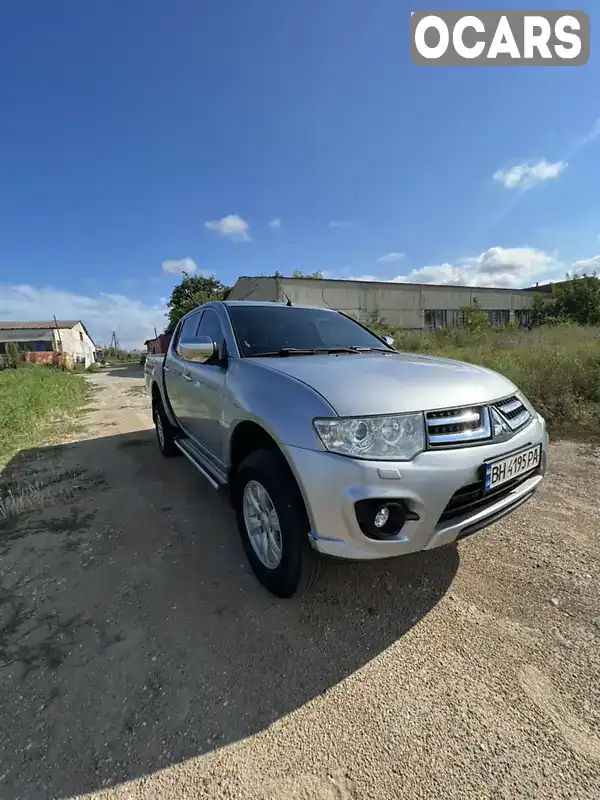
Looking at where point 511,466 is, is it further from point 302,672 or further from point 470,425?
point 302,672

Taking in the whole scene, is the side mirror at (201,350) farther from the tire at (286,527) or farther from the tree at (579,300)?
the tree at (579,300)

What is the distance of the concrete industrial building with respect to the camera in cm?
1836

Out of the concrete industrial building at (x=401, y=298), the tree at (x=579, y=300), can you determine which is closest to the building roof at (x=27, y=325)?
the concrete industrial building at (x=401, y=298)

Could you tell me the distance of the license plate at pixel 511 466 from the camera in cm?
171

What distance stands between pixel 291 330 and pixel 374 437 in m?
1.54

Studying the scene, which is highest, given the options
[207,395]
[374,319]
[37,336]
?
[37,336]

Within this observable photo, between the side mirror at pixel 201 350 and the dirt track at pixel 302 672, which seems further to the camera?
the side mirror at pixel 201 350

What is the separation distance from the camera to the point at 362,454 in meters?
1.58

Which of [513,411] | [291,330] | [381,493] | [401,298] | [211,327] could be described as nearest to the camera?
[381,493]

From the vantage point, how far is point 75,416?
834cm

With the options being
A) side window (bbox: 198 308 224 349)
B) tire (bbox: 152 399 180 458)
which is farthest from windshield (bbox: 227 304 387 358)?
tire (bbox: 152 399 180 458)

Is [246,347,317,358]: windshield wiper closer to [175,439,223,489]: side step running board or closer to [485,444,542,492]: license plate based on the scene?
[175,439,223,489]: side step running board

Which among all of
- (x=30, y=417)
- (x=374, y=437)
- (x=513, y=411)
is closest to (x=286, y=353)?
(x=374, y=437)

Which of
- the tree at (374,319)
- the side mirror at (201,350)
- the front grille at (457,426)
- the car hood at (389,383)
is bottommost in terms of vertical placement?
the front grille at (457,426)
